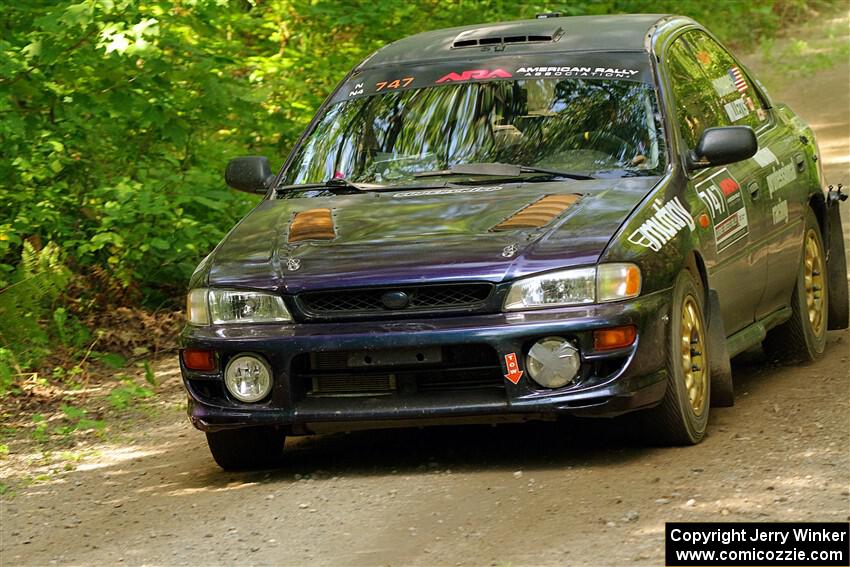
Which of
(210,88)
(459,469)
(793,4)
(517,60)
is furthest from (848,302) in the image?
(793,4)

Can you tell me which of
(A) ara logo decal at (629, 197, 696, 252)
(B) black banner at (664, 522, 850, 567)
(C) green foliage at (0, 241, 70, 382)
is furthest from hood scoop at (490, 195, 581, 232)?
(C) green foliage at (0, 241, 70, 382)

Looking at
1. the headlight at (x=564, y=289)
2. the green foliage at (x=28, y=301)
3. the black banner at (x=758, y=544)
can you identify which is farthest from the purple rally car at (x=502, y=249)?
the green foliage at (x=28, y=301)

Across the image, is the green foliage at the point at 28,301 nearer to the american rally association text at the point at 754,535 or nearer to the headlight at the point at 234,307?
the headlight at the point at 234,307

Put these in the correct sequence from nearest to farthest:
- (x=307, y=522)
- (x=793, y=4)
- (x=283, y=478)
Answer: (x=307, y=522)
(x=283, y=478)
(x=793, y=4)

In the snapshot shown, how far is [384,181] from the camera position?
728 centimetres

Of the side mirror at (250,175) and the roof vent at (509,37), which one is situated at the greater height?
the roof vent at (509,37)

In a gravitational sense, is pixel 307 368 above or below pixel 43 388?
above

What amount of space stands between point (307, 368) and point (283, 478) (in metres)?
0.58

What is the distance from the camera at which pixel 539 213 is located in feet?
21.3

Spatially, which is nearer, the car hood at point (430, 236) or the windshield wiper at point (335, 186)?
the car hood at point (430, 236)

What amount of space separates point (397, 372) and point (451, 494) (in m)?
0.55

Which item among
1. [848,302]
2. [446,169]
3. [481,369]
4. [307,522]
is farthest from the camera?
[848,302]

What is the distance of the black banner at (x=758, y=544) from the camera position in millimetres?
4895

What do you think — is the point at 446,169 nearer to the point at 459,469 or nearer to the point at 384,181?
the point at 384,181
